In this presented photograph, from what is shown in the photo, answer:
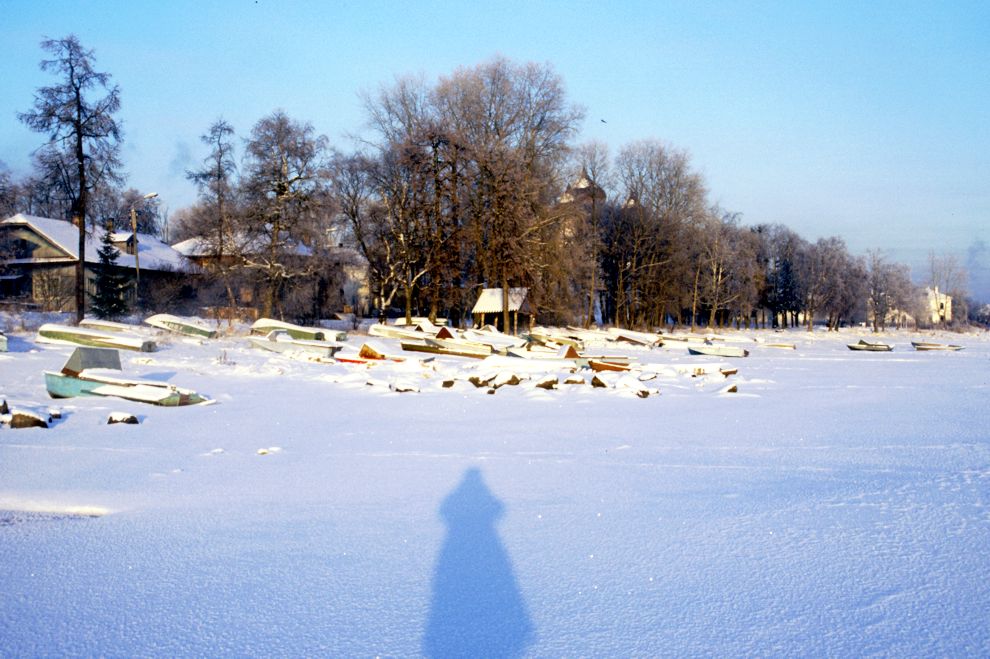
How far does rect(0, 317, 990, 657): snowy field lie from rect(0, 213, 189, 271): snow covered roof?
3068 cm

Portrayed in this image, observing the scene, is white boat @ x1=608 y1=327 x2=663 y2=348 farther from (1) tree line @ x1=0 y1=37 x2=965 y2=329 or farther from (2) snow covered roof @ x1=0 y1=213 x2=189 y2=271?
(2) snow covered roof @ x1=0 y1=213 x2=189 y2=271

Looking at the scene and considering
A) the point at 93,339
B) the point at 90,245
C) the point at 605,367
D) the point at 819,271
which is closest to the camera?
the point at 93,339

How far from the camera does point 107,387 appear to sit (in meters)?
9.91

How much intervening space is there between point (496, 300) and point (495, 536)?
3247 cm

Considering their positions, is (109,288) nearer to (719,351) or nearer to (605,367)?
(605,367)

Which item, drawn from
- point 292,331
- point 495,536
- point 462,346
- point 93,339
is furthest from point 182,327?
point 495,536

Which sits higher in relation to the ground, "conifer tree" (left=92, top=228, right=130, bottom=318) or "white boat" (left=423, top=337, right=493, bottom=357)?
"conifer tree" (left=92, top=228, right=130, bottom=318)

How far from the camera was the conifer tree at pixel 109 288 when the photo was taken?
27.9 metres

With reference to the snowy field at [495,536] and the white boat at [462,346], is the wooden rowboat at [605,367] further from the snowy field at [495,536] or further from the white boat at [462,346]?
the snowy field at [495,536]

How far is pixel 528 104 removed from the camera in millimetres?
41406

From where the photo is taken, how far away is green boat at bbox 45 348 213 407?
386 inches

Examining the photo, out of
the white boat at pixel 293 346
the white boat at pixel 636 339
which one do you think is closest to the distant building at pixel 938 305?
the white boat at pixel 636 339

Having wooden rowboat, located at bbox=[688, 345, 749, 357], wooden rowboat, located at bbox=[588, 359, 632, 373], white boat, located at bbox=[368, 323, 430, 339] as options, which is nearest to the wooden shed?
white boat, located at bbox=[368, 323, 430, 339]

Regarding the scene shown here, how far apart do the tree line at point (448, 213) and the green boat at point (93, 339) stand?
7399 millimetres
